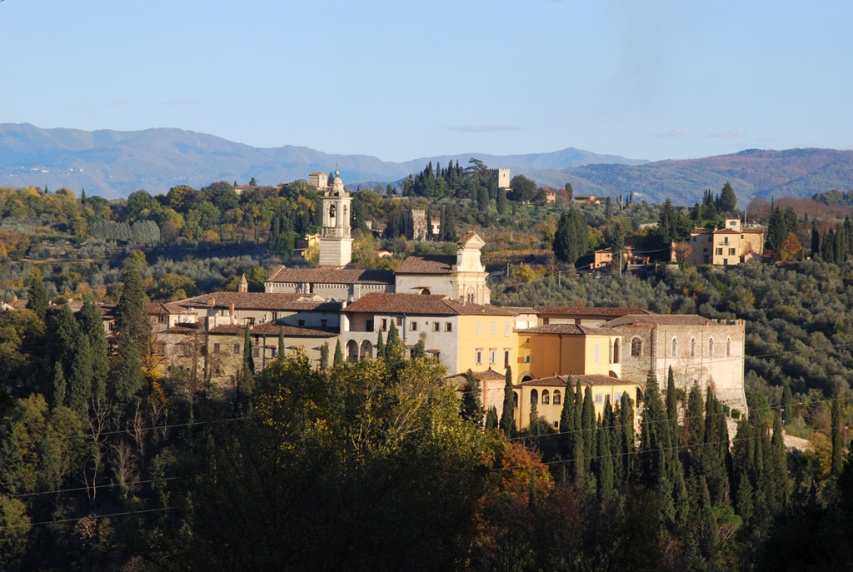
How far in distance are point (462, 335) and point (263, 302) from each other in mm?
7796

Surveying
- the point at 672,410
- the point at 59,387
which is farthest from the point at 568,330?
the point at 59,387

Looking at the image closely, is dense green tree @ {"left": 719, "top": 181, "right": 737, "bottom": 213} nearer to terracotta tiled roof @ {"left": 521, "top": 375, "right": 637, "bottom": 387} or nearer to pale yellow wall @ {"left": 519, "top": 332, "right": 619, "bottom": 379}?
pale yellow wall @ {"left": 519, "top": 332, "right": 619, "bottom": 379}

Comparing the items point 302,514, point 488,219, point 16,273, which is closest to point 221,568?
point 302,514

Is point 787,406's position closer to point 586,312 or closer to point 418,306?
point 586,312

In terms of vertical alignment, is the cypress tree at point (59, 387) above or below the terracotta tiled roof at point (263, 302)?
below

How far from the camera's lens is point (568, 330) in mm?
51688

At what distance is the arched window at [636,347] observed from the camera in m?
52.8

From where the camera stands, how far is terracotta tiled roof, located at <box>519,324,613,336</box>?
51.2 m

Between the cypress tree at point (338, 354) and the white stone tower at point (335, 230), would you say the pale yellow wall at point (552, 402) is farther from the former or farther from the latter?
the white stone tower at point (335, 230)

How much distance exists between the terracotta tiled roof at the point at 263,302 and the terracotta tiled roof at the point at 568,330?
5.85 m

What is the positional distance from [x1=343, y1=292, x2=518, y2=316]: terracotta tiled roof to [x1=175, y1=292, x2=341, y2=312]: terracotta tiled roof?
5.28 ft

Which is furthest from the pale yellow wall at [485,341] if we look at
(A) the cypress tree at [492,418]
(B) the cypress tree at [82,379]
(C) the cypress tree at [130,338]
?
(B) the cypress tree at [82,379]

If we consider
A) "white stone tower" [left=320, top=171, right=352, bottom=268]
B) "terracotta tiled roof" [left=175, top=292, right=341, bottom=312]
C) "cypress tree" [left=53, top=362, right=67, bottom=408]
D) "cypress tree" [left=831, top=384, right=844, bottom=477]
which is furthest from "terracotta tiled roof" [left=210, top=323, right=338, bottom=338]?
"cypress tree" [left=831, top=384, right=844, bottom=477]

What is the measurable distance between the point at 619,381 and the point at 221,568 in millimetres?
25890
